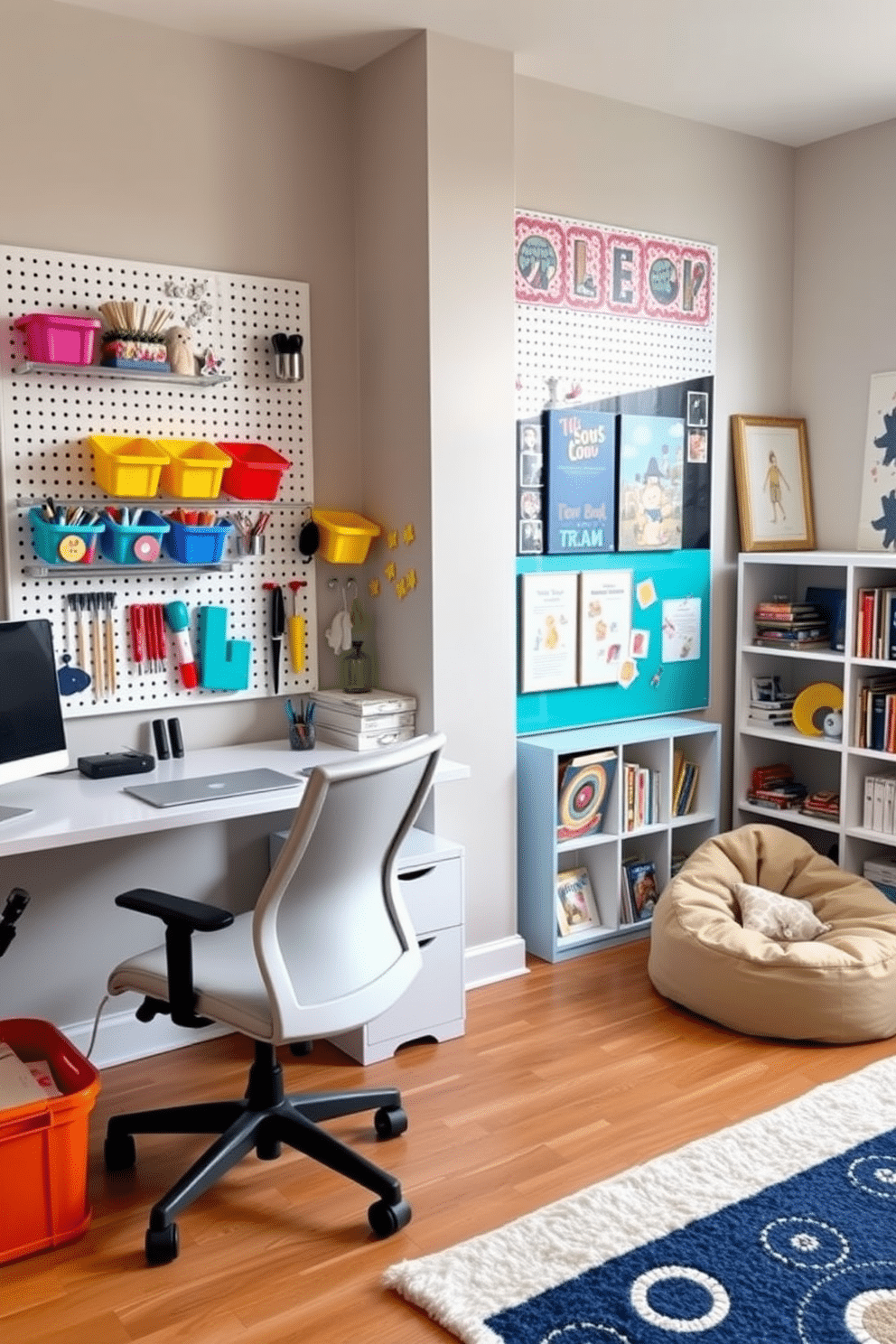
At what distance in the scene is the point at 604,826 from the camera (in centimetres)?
401

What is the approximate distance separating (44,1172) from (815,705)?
2.99m

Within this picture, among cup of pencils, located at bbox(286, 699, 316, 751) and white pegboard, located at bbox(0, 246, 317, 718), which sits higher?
white pegboard, located at bbox(0, 246, 317, 718)

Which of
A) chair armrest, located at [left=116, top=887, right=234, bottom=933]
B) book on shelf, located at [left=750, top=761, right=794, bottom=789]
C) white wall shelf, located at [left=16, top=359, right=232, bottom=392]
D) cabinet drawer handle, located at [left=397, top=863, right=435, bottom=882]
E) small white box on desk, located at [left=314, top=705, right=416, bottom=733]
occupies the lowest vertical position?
cabinet drawer handle, located at [left=397, top=863, right=435, bottom=882]

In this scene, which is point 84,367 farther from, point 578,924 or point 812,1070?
point 812,1070

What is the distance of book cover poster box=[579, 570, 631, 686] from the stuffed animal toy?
4.82 ft

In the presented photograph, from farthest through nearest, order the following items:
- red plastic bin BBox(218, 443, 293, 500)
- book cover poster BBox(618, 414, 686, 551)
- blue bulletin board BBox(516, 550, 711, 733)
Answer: book cover poster BBox(618, 414, 686, 551) → blue bulletin board BBox(516, 550, 711, 733) → red plastic bin BBox(218, 443, 293, 500)

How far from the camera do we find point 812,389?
456 centimetres

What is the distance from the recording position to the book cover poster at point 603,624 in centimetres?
404

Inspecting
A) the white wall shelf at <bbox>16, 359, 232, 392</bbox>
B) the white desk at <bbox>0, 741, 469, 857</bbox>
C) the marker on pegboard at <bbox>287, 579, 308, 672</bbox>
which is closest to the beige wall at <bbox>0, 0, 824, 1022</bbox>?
the marker on pegboard at <bbox>287, 579, 308, 672</bbox>

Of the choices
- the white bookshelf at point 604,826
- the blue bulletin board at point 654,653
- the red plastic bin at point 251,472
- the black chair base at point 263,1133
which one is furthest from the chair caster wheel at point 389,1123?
the red plastic bin at point 251,472

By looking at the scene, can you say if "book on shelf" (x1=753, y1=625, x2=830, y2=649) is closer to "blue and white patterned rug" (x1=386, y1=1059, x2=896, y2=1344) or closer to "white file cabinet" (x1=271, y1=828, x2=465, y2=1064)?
"white file cabinet" (x1=271, y1=828, x2=465, y2=1064)

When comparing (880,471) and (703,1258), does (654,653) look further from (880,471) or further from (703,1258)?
(703,1258)

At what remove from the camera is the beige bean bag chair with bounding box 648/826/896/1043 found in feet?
10.6

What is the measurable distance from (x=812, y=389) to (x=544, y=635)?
1.55 meters
